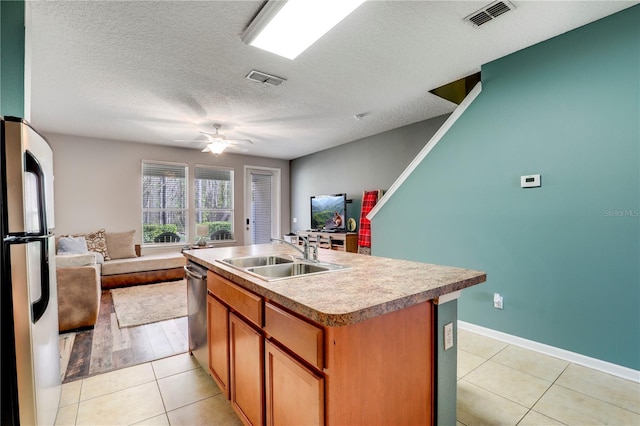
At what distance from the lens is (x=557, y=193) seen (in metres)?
2.48

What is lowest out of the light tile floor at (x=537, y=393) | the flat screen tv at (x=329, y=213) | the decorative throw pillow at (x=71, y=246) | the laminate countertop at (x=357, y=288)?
the light tile floor at (x=537, y=393)

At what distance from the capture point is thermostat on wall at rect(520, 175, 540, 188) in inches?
101

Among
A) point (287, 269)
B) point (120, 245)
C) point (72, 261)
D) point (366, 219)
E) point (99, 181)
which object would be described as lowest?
point (120, 245)

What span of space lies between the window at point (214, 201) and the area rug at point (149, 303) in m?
1.87

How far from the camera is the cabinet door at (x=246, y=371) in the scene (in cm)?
142

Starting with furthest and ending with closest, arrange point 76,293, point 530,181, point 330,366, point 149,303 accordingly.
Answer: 1. point 149,303
2. point 76,293
3. point 530,181
4. point 330,366

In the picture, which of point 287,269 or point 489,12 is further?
point 489,12

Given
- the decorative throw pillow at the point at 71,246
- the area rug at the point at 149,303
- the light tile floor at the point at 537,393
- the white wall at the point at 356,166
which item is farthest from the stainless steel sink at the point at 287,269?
the decorative throw pillow at the point at 71,246

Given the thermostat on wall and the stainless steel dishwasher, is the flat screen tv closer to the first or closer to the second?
the thermostat on wall

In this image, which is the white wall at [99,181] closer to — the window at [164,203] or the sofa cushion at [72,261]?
the window at [164,203]

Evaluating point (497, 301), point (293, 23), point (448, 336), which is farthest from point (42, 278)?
point (497, 301)

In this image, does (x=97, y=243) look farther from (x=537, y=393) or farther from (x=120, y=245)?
(x=537, y=393)

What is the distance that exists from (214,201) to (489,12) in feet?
19.7

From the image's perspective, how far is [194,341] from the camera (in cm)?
248
